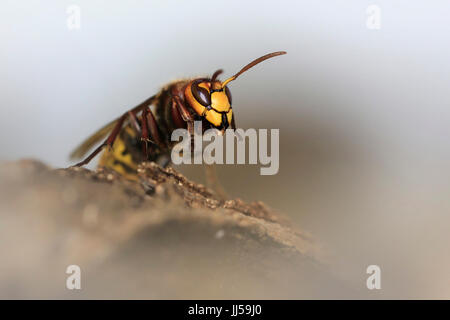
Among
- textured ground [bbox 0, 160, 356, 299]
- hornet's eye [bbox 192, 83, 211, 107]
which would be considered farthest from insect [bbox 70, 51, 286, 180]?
textured ground [bbox 0, 160, 356, 299]

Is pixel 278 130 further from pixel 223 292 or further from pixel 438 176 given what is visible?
pixel 223 292

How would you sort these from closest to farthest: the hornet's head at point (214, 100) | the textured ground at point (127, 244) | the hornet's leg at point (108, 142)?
the textured ground at point (127, 244)
the hornet's head at point (214, 100)
the hornet's leg at point (108, 142)

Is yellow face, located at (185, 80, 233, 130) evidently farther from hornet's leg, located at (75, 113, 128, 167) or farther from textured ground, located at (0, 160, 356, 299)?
textured ground, located at (0, 160, 356, 299)

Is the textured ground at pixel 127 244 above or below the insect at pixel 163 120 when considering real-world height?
below

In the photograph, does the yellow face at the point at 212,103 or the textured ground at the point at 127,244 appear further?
the yellow face at the point at 212,103

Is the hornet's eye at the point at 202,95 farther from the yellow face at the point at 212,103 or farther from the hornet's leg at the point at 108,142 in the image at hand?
the hornet's leg at the point at 108,142

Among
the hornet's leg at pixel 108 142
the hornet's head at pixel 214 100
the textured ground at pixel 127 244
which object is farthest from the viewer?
the hornet's leg at pixel 108 142

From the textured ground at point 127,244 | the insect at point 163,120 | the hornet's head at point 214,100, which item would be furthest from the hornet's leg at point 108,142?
the textured ground at point 127,244
